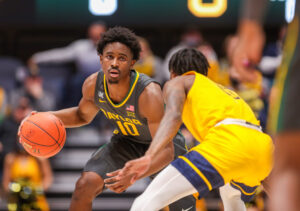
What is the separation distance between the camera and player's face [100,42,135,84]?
13.5 feet

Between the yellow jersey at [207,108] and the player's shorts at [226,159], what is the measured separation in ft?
0.36

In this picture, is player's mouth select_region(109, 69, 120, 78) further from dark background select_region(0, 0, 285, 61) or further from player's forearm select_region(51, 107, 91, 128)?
dark background select_region(0, 0, 285, 61)

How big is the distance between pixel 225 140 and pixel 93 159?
1.24 metres

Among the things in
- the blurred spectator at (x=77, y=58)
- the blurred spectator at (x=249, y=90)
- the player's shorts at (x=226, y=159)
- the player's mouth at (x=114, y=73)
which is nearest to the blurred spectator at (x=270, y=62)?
the blurred spectator at (x=249, y=90)

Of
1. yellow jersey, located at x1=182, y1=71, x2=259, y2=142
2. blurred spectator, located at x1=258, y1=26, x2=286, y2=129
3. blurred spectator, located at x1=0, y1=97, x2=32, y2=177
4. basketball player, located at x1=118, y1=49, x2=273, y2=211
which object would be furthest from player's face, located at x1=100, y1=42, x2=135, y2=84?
blurred spectator, located at x1=0, y1=97, x2=32, y2=177

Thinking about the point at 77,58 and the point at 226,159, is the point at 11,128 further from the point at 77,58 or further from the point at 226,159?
the point at 226,159

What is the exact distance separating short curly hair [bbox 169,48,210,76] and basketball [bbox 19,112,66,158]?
3.33 feet

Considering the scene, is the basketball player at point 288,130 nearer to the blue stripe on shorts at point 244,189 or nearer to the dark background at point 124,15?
the blue stripe on shorts at point 244,189

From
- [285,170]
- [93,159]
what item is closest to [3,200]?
[93,159]

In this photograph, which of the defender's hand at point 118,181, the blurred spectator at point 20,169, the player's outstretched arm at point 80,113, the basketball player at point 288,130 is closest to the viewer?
the basketball player at point 288,130

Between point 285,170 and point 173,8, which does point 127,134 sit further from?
point 173,8

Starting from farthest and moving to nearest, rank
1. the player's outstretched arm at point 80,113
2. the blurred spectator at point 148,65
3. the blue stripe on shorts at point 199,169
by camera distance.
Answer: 1. the blurred spectator at point 148,65
2. the player's outstretched arm at point 80,113
3. the blue stripe on shorts at point 199,169

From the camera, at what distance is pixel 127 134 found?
14.6 ft

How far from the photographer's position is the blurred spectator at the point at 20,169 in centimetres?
686
